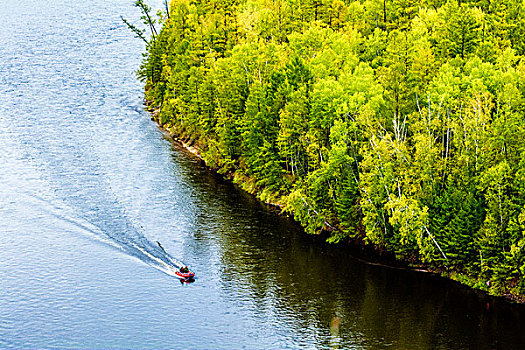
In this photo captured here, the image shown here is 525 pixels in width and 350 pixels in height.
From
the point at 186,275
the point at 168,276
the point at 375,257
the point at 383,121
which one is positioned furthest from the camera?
the point at 383,121

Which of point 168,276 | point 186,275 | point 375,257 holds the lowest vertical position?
point 168,276

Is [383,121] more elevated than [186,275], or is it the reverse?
[383,121]

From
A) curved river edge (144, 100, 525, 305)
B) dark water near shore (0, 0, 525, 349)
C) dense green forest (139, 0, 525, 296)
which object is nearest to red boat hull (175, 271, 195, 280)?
dark water near shore (0, 0, 525, 349)

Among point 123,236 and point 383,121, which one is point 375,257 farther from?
point 123,236

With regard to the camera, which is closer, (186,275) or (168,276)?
(186,275)

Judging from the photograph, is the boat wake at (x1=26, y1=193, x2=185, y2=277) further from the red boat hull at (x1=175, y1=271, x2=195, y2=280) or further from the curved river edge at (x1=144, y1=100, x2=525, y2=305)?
the curved river edge at (x1=144, y1=100, x2=525, y2=305)

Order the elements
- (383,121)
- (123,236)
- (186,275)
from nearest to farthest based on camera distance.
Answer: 1. (186,275)
2. (383,121)
3. (123,236)

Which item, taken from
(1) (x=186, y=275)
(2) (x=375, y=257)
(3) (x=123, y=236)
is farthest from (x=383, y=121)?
(3) (x=123, y=236)

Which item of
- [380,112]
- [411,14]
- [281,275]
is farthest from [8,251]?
[411,14]
